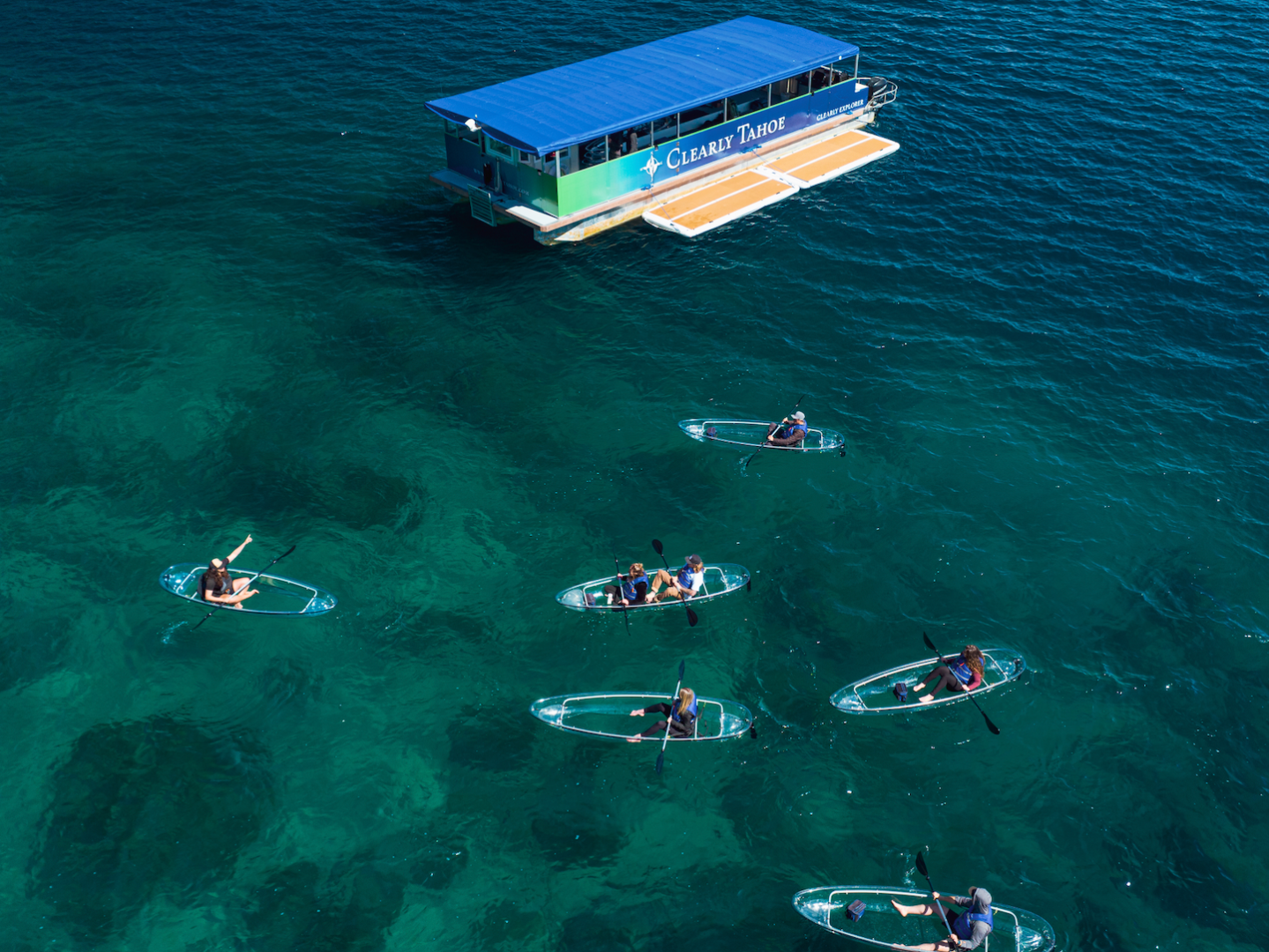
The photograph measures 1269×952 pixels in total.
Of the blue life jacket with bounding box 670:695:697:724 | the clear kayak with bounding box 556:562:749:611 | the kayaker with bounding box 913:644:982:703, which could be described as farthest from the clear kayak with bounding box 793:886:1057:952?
the clear kayak with bounding box 556:562:749:611

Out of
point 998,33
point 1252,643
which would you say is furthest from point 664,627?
point 998,33

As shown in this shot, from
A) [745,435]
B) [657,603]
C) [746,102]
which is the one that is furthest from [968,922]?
[746,102]

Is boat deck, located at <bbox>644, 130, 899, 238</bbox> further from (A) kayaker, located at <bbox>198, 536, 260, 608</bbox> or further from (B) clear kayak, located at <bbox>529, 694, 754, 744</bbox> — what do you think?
(A) kayaker, located at <bbox>198, 536, 260, 608</bbox>

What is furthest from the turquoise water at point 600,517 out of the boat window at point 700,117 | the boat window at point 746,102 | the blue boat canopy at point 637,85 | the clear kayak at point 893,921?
the boat window at point 746,102

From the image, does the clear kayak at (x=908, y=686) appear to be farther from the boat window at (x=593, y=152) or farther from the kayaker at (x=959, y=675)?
the boat window at (x=593, y=152)

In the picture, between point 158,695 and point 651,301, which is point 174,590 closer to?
point 158,695

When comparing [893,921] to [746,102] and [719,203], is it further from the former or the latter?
[746,102]

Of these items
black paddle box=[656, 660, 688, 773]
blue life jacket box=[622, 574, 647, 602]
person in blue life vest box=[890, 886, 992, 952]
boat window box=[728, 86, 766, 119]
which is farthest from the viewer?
boat window box=[728, 86, 766, 119]
